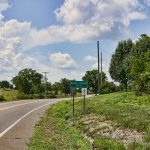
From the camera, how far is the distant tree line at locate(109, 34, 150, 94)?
5081cm

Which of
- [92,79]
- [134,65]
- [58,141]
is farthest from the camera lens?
[92,79]

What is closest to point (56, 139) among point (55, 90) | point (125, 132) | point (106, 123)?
point (125, 132)

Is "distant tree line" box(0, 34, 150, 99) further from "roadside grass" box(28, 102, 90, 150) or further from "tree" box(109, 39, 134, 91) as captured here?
"roadside grass" box(28, 102, 90, 150)

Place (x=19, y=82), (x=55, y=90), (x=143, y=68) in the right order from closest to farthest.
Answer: (x=143, y=68), (x=19, y=82), (x=55, y=90)

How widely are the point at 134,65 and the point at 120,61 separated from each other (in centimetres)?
3655

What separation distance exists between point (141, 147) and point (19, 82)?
13991cm

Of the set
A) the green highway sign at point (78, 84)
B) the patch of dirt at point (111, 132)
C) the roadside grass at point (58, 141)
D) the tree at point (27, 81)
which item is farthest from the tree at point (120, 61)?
the roadside grass at point (58, 141)

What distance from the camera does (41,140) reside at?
1861 centimetres

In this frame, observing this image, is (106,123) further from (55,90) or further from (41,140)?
(55,90)

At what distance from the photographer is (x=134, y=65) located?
52.9 meters

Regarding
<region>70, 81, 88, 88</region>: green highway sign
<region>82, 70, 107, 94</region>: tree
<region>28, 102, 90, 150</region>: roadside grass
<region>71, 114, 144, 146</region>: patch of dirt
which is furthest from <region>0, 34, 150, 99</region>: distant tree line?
<region>28, 102, 90, 150</region>: roadside grass

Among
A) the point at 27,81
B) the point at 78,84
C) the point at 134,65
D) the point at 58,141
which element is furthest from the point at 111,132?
the point at 27,81

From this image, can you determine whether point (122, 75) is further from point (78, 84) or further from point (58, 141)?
point (58, 141)

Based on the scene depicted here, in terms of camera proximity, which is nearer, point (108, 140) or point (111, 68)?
point (108, 140)
